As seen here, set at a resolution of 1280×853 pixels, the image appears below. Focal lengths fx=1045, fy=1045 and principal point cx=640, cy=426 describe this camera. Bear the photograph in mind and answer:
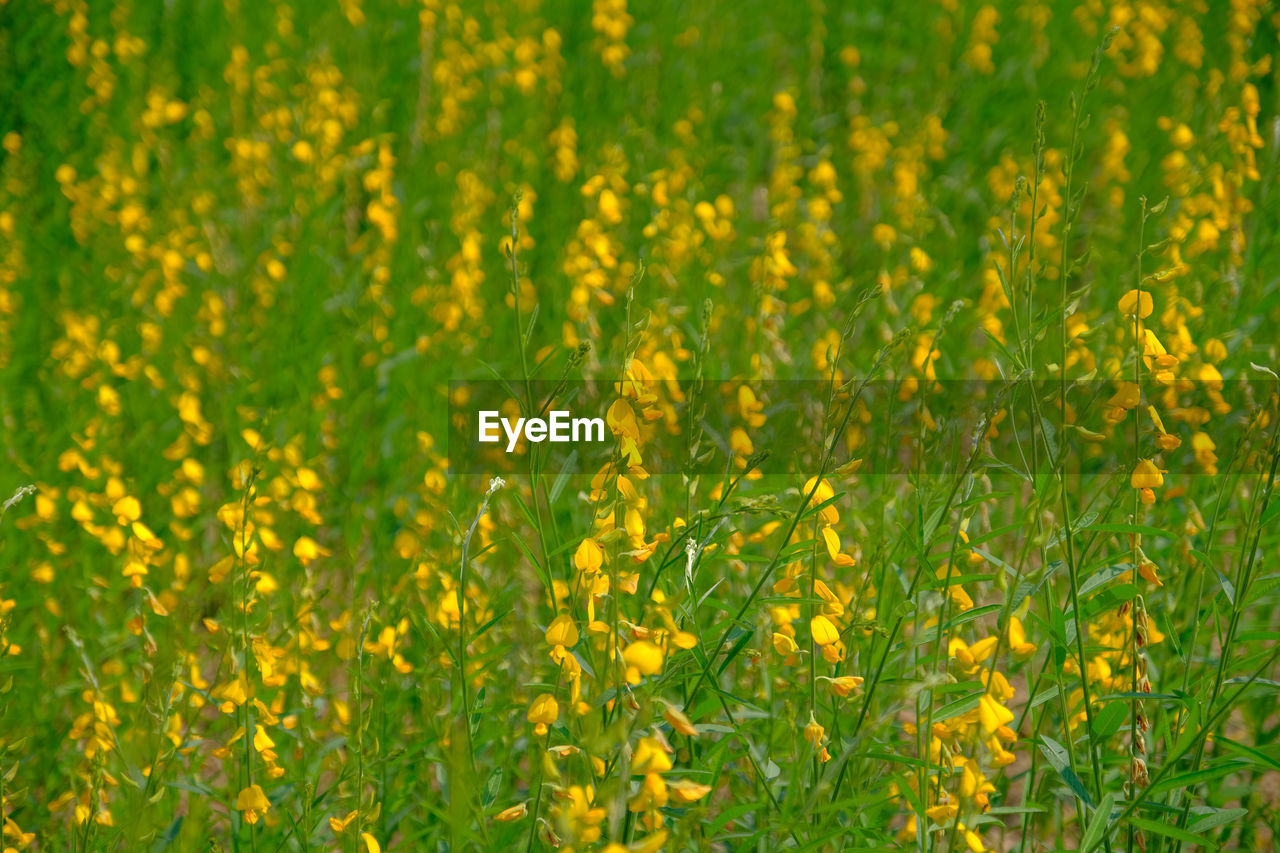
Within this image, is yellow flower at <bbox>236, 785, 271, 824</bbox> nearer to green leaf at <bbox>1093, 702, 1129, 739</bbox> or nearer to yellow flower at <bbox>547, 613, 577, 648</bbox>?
yellow flower at <bbox>547, 613, 577, 648</bbox>

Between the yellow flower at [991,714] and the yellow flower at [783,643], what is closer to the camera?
the yellow flower at [991,714]

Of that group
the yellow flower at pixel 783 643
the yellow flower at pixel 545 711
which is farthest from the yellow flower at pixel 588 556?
the yellow flower at pixel 783 643

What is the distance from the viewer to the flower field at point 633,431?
146 centimetres

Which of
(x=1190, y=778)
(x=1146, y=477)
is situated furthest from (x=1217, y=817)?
(x=1146, y=477)

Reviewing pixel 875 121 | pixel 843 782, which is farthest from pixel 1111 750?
pixel 875 121

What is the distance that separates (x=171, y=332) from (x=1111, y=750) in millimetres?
3204

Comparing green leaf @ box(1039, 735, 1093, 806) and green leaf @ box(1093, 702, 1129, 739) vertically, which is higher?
green leaf @ box(1093, 702, 1129, 739)

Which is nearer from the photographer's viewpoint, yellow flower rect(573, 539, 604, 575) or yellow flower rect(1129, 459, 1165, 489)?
yellow flower rect(573, 539, 604, 575)

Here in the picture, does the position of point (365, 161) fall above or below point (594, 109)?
below

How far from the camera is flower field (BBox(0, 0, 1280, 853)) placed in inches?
57.3

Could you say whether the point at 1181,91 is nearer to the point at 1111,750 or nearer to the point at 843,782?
the point at 1111,750

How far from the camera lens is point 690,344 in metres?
3.56

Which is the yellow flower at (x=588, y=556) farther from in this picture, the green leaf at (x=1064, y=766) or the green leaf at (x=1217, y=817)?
the green leaf at (x=1217, y=817)

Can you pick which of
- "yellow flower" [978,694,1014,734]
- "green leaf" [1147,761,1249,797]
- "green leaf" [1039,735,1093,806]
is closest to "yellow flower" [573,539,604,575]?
"yellow flower" [978,694,1014,734]
